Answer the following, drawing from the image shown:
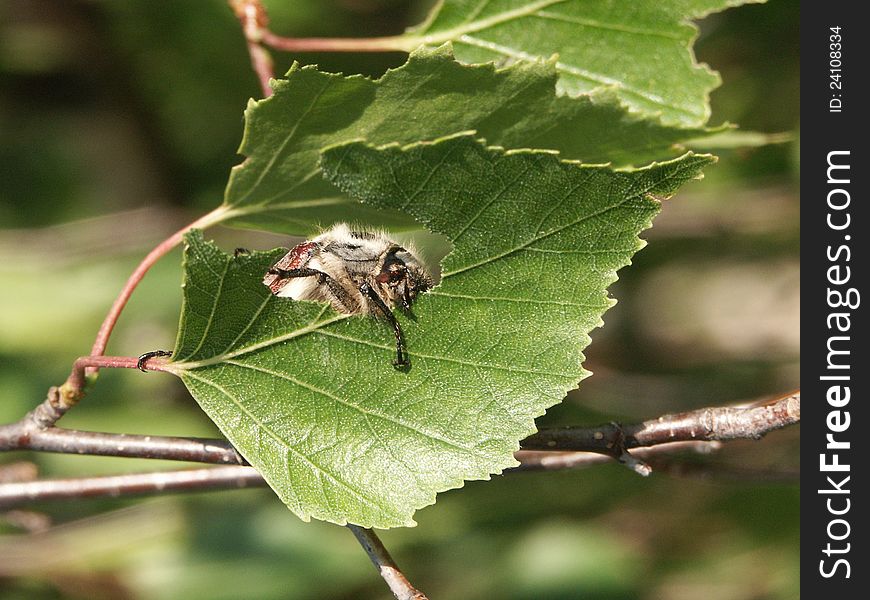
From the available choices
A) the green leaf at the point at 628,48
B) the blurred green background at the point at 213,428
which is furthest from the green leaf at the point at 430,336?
the blurred green background at the point at 213,428

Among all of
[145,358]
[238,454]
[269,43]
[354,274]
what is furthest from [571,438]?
[269,43]

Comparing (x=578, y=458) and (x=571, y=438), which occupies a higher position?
(x=578, y=458)

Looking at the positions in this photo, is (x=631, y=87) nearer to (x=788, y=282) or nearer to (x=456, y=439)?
(x=456, y=439)

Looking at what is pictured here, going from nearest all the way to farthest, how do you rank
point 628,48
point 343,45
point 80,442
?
point 80,442 → point 628,48 → point 343,45

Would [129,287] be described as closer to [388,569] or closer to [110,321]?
[110,321]

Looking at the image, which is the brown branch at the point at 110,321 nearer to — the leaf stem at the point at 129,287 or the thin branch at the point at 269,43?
the leaf stem at the point at 129,287

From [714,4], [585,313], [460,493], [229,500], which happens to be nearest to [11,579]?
[229,500]

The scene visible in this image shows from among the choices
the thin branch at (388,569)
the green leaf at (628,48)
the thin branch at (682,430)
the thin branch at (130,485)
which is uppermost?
the green leaf at (628,48)

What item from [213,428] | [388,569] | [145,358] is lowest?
[388,569]
